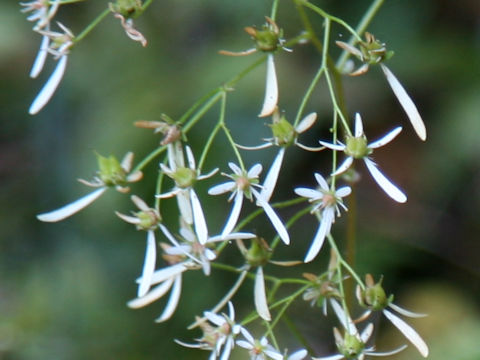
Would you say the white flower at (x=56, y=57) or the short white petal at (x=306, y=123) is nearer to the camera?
the short white petal at (x=306, y=123)

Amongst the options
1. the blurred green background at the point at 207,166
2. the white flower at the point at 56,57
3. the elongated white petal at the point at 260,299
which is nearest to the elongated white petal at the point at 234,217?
the elongated white petal at the point at 260,299

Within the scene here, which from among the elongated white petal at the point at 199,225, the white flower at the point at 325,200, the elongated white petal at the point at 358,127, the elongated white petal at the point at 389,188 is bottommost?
the elongated white petal at the point at 199,225

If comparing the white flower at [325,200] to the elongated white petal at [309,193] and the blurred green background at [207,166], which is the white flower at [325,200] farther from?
the blurred green background at [207,166]

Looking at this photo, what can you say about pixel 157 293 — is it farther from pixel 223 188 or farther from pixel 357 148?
pixel 357 148

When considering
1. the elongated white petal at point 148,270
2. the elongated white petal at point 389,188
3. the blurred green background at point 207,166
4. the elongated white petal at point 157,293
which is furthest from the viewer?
the blurred green background at point 207,166

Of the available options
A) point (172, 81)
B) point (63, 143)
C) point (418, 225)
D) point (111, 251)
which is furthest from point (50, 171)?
point (418, 225)

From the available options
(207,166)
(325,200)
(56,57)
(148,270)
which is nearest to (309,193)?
(325,200)

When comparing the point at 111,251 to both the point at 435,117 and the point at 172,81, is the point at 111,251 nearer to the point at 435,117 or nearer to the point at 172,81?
the point at 172,81

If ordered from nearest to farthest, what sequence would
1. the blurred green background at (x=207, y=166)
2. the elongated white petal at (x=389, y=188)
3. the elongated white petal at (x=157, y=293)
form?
the elongated white petal at (x=389, y=188), the elongated white petal at (x=157, y=293), the blurred green background at (x=207, y=166)
